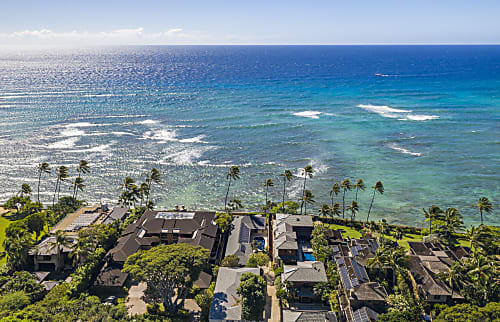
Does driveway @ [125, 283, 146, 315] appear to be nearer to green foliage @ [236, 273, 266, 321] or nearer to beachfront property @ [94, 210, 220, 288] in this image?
beachfront property @ [94, 210, 220, 288]

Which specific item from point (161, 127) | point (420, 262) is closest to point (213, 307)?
point (420, 262)

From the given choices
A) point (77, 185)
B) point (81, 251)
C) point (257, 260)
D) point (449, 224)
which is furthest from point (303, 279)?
point (77, 185)

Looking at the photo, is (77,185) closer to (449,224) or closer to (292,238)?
(292,238)

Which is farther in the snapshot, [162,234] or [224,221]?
[224,221]

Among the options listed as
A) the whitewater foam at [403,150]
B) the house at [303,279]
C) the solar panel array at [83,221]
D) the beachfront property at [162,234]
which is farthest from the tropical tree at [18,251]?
the whitewater foam at [403,150]

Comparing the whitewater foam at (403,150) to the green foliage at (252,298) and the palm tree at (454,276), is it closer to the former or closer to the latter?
the palm tree at (454,276)

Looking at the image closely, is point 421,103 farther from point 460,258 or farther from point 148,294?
point 148,294
